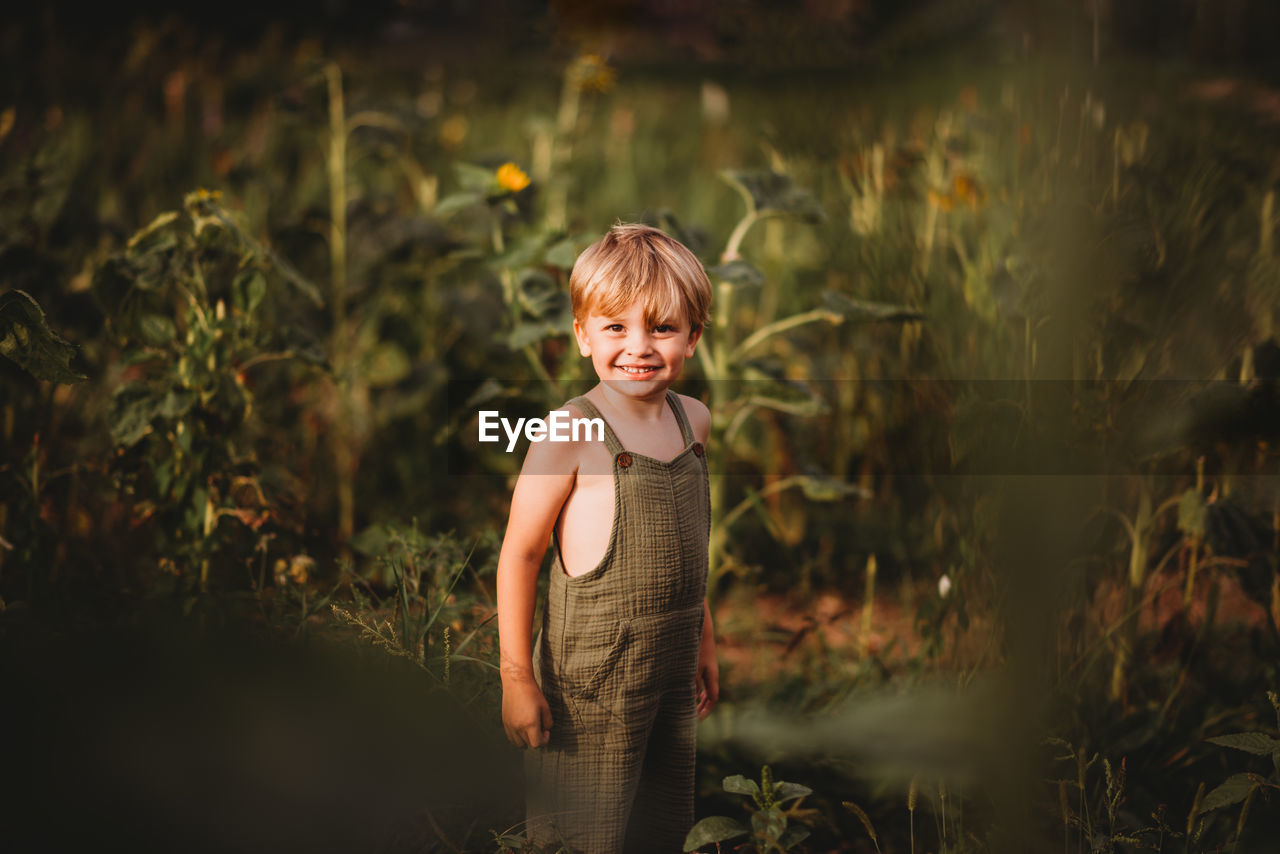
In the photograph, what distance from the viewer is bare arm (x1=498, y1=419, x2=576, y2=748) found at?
3.47 feet

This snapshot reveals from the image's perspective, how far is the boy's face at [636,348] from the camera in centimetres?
105

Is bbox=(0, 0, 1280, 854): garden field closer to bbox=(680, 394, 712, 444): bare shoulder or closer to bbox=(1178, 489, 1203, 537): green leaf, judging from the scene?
bbox=(1178, 489, 1203, 537): green leaf

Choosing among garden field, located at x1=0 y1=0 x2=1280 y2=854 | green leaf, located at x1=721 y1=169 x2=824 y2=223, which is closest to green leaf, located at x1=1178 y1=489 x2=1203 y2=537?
garden field, located at x1=0 y1=0 x2=1280 y2=854

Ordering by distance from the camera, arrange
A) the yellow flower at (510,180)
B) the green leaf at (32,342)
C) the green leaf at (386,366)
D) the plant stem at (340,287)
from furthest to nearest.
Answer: the green leaf at (386,366) → the plant stem at (340,287) → the yellow flower at (510,180) → the green leaf at (32,342)

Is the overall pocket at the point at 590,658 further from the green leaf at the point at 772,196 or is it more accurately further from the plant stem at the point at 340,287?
the plant stem at the point at 340,287

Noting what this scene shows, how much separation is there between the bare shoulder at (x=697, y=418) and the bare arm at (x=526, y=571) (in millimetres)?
179

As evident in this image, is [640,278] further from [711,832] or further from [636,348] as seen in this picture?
[711,832]

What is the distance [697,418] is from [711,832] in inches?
18.2

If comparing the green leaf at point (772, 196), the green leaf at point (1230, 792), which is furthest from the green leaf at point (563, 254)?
the green leaf at point (1230, 792)

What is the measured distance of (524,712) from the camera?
3.49 feet

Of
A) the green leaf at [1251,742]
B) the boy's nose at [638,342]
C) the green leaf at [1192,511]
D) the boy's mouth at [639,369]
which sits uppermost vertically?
the boy's nose at [638,342]

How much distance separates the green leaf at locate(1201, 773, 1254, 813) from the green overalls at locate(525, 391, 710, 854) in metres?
0.64

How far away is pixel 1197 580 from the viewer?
1.76 metres

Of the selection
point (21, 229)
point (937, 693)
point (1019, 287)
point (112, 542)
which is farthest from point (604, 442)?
point (21, 229)
